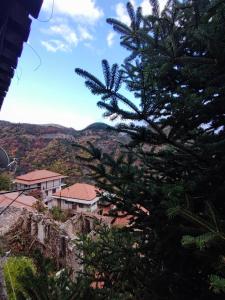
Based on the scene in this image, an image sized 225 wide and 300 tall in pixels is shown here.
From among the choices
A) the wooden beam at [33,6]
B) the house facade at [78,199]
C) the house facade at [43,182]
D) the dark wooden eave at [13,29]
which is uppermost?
the wooden beam at [33,6]

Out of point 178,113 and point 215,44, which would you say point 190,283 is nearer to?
point 178,113

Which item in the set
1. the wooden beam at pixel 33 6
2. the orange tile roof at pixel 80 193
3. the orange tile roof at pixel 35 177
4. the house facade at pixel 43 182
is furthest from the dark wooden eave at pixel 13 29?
the orange tile roof at pixel 35 177

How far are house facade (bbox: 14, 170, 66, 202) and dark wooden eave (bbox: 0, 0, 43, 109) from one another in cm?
3681

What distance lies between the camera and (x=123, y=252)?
14.7ft

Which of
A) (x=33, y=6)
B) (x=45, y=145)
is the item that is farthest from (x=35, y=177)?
(x=33, y=6)

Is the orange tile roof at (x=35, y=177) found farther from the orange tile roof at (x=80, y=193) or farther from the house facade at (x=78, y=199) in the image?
the orange tile roof at (x=80, y=193)

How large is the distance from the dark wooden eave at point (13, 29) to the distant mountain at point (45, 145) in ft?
149

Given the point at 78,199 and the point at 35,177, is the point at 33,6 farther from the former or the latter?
the point at 35,177

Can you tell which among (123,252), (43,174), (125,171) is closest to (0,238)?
(123,252)

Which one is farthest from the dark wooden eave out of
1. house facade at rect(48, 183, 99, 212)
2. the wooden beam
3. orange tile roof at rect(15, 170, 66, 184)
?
orange tile roof at rect(15, 170, 66, 184)

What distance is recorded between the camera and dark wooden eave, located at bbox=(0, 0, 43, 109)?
2.03 meters

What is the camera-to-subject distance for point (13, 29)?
7.48 ft

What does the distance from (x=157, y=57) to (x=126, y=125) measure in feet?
2.61

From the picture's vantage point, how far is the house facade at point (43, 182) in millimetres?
39434
